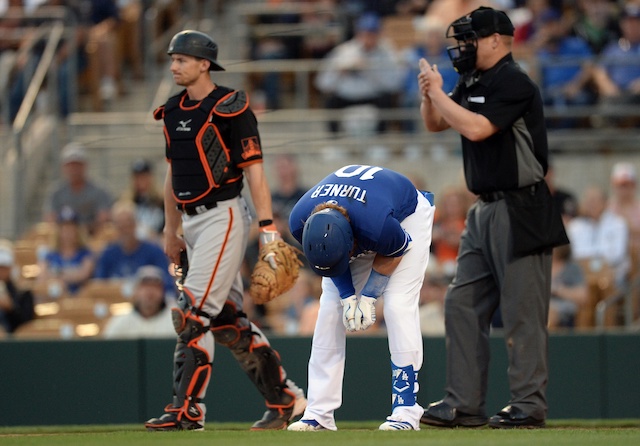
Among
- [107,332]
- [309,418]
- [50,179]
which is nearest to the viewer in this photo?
[309,418]

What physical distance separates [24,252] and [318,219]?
734cm

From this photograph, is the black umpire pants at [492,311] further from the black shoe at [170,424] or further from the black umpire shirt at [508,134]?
the black shoe at [170,424]

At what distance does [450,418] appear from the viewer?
7105 millimetres

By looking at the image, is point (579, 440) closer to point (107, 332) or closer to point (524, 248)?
point (524, 248)

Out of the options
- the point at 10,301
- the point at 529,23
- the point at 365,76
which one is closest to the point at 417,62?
the point at 365,76

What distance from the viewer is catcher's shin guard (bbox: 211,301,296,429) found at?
7406 mm

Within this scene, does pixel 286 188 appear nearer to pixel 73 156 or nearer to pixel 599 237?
pixel 73 156

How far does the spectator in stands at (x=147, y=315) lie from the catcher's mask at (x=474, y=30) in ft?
13.0

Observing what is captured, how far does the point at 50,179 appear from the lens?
14.4 m

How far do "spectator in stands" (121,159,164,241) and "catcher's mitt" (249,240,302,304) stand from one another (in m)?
5.92

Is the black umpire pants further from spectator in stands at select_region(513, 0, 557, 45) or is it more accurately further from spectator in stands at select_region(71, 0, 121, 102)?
spectator in stands at select_region(71, 0, 121, 102)

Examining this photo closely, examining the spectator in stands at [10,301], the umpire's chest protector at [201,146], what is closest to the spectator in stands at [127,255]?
the spectator in stands at [10,301]

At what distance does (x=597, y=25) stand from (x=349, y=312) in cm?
848

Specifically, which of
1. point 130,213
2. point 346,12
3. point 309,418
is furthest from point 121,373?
point 346,12
